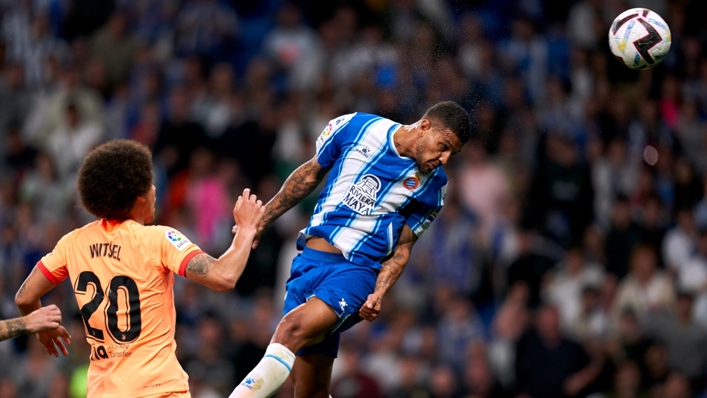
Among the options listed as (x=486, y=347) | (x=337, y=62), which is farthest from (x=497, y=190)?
(x=337, y=62)

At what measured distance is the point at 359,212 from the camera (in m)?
7.20

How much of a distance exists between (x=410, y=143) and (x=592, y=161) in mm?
7299

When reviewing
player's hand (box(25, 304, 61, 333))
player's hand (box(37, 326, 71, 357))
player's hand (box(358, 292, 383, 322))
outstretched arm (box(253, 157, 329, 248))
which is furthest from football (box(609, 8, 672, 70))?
player's hand (box(25, 304, 61, 333))

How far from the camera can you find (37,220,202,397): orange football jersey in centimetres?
561

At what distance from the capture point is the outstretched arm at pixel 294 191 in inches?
292

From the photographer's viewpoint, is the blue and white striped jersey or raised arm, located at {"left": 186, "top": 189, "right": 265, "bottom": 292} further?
the blue and white striped jersey

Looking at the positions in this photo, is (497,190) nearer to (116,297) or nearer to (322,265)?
(322,265)

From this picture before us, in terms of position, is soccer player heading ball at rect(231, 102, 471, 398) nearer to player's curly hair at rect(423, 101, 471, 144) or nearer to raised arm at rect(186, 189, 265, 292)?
player's curly hair at rect(423, 101, 471, 144)

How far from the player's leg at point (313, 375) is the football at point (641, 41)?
337 cm

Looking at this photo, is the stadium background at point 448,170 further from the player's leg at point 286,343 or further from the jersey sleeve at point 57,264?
the jersey sleeve at point 57,264

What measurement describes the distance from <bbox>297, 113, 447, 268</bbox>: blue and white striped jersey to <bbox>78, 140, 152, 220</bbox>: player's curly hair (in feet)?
5.80

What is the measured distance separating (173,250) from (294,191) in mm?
1930

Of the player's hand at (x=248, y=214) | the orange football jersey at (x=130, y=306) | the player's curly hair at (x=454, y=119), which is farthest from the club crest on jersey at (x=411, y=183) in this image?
the orange football jersey at (x=130, y=306)

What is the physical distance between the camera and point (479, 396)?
39.6 ft
